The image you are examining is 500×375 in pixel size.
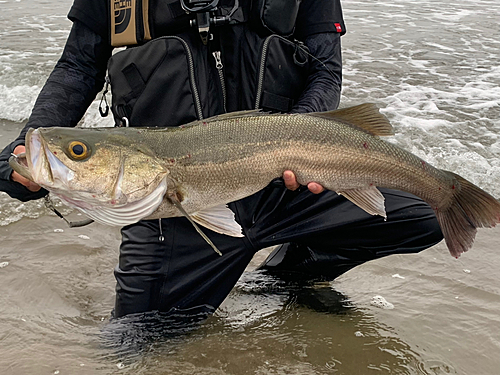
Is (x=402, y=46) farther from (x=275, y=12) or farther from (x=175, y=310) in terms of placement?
(x=175, y=310)

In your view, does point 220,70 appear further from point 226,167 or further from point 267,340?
point 267,340

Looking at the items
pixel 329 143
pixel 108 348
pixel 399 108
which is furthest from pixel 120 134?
pixel 399 108

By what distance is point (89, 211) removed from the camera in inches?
94.4

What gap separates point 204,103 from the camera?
3.10 meters

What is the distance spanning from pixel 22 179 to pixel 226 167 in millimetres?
936

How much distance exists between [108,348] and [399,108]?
17.1ft

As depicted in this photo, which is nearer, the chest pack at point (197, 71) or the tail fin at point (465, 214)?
the tail fin at point (465, 214)

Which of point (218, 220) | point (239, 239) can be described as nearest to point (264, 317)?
point (239, 239)

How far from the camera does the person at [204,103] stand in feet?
10.2

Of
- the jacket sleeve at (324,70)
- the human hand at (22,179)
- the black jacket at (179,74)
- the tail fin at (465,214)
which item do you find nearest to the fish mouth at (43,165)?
the human hand at (22,179)

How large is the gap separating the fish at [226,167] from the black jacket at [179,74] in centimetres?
55

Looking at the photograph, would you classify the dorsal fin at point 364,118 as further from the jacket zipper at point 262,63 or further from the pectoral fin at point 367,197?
the jacket zipper at point 262,63

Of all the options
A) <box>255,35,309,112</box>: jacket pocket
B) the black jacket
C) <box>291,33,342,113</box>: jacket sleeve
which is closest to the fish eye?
the black jacket

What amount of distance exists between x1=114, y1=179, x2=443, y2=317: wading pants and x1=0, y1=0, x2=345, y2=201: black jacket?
1.85 feet
